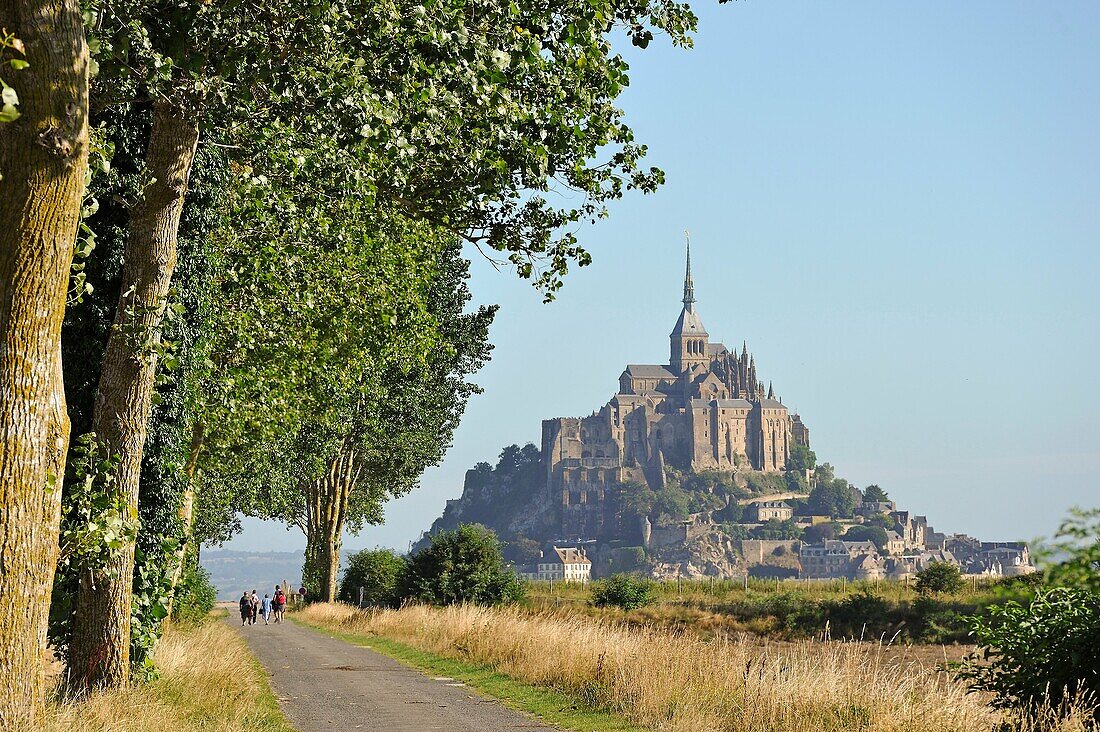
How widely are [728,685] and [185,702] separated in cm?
619

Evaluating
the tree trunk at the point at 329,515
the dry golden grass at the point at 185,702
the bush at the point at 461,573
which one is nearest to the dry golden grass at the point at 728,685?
the dry golden grass at the point at 185,702

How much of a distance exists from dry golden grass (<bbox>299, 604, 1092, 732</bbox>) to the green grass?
0.66 ft

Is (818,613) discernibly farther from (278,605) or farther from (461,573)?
(278,605)

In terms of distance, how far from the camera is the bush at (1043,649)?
9.72m

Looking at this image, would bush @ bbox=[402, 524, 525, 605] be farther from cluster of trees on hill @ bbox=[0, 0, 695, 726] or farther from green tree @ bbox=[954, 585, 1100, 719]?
green tree @ bbox=[954, 585, 1100, 719]

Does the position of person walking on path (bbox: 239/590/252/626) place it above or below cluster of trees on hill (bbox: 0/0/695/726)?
below

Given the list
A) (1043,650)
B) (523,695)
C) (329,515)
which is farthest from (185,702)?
(329,515)

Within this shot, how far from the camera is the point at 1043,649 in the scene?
10000 millimetres

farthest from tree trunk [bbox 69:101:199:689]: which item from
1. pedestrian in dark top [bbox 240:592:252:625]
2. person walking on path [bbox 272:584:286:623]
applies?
person walking on path [bbox 272:584:286:623]

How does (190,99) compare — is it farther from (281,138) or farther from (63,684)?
(63,684)

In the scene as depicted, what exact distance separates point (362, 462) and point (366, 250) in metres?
28.4

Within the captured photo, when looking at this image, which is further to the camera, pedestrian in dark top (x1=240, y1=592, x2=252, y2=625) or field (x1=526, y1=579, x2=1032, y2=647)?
field (x1=526, y1=579, x2=1032, y2=647)

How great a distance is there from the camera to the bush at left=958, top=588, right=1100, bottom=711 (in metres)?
9.72

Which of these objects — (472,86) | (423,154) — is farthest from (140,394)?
(472,86)
